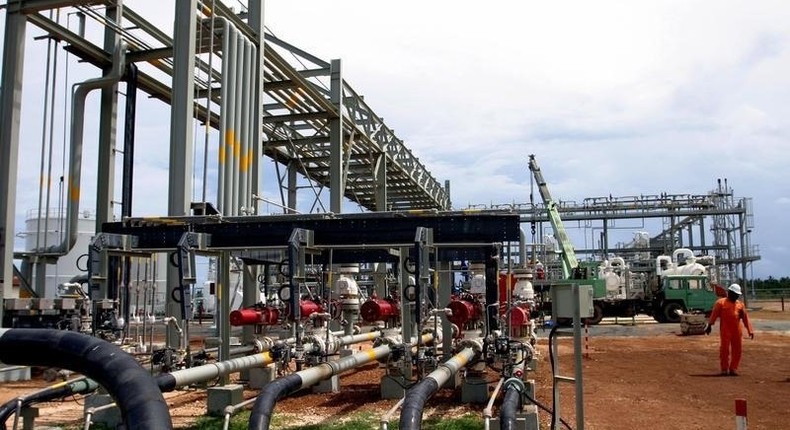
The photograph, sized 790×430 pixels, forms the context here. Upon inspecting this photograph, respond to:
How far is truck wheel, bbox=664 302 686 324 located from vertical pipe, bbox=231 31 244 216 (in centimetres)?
2300

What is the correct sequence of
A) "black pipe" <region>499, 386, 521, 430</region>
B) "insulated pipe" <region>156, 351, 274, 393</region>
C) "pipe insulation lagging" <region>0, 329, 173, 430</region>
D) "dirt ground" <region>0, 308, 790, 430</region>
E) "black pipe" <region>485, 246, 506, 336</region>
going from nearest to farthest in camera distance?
1. "pipe insulation lagging" <region>0, 329, 173, 430</region>
2. "black pipe" <region>499, 386, 521, 430</region>
3. "insulated pipe" <region>156, 351, 274, 393</region>
4. "dirt ground" <region>0, 308, 790, 430</region>
5. "black pipe" <region>485, 246, 506, 336</region>

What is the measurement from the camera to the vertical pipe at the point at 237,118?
12.2m

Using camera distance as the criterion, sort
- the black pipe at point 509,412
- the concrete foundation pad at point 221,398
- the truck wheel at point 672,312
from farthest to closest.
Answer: the truck wheel at point 672,312
the concrete foundation pad at point 221,398
the black pipe at point 509,412

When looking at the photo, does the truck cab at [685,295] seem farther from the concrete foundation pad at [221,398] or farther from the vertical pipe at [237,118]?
the concrete foundation pad at [221,398]

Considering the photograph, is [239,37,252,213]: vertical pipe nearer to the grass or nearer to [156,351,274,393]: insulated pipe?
[156,351,274,393]: insulated pipe

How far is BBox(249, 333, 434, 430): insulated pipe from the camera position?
5219 mm

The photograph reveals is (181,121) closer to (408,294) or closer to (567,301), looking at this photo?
(408,294)

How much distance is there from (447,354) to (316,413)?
6.76 feet

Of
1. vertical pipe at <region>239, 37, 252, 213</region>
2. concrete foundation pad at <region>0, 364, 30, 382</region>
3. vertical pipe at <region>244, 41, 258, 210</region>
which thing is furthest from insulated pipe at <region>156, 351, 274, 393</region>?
concrete foundation pad at <region>0, 364, 30, 382</region>

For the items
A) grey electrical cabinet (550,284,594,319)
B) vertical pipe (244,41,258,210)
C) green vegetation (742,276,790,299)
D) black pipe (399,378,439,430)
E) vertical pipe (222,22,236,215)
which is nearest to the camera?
black pipe (399,378,439,430)

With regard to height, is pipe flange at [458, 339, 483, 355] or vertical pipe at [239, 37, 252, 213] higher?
vertical pipe at [239, 37, 252, 213]

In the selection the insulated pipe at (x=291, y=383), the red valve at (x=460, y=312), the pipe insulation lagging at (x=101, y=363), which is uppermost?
the pipe insulation lagging at (x=101, y=363)

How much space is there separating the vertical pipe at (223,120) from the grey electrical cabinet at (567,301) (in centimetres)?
675

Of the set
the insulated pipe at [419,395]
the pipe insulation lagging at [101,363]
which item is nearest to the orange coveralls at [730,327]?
the insulated pipe at [419,395]
